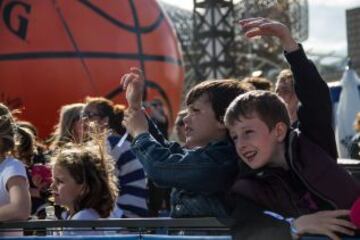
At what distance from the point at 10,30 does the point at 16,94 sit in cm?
78

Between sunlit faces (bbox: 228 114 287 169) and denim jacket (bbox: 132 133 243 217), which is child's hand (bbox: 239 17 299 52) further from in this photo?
denim jacket (bbox: 132 133 243 217)

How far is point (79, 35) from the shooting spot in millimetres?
9000

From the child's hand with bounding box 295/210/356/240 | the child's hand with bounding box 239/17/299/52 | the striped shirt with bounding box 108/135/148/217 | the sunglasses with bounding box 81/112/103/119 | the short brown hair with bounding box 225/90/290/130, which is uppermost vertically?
the child's hand with bounding box 239/17/299/52

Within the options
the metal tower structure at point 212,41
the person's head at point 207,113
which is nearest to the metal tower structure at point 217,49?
the metal tower structure at point 212,41

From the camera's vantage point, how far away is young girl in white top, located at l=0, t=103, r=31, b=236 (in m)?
3.49

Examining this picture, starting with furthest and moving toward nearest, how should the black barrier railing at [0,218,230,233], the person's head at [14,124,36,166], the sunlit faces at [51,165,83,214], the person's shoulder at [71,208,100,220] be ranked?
the person's head at [14,124,36,166] < the sunlit faces at [51,165,83,214] < the person's shoulder at [71,208,100,220] < the black barrier railing at [0,218,230,233]

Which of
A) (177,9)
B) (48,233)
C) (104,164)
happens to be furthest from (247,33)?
(177,9)

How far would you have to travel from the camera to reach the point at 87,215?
147 inches

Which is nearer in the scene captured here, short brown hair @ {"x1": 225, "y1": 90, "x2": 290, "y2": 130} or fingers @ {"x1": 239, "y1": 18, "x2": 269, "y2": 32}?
short brown hair @ {"x1": 225, "y1": 90, "x2": 290, "y2": 130}

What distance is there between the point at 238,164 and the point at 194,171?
18 centimetres

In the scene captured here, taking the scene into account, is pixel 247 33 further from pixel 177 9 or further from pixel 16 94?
pixel 177 9

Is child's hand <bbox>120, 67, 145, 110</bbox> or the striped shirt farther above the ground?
child's hand <bbox>120, 67, 145, 110</bbox>

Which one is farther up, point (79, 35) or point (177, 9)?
point (177, 9)

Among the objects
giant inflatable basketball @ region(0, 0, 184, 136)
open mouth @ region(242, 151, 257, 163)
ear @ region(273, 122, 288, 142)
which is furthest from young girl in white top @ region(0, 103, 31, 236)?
giant inflatable basketball @ region(0, 0, 184, 136)
